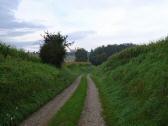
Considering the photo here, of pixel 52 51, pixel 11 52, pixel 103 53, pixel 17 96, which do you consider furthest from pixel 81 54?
pixel 17 96

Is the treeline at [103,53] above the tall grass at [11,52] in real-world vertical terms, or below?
above

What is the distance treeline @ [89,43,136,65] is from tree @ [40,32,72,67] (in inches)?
3421

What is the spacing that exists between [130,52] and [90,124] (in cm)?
3642

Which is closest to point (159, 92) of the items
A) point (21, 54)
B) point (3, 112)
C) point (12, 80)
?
point (3, 112)

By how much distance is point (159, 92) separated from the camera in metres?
19.1

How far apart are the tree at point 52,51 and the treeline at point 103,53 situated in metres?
86.9

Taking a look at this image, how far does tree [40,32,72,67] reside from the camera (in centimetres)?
6281

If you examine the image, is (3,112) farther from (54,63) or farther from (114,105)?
(54,63)

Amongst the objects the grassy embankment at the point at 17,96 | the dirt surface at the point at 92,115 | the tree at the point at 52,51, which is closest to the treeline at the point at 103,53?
the tree at the point at 52,51

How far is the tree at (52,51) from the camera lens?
6281 cm

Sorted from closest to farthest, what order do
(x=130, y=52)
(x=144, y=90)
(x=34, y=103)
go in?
(x=144, y=90)
(x=34, y=103)
(x=130, y=52)

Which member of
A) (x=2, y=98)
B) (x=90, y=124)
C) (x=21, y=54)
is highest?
(x=21, y=54)

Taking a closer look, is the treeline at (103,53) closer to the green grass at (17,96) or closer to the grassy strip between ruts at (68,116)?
the green grass at (17,96)

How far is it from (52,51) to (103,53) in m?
99.3
